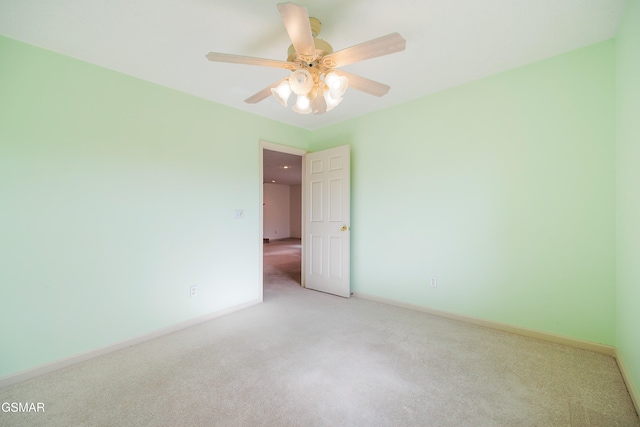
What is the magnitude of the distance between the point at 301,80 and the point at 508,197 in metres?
2.19

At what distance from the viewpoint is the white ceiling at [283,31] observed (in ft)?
5.36

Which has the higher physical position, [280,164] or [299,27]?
[280,164]

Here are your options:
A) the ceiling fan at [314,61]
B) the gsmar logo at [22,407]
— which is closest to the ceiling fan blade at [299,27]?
the ceiling fan at [314,61]

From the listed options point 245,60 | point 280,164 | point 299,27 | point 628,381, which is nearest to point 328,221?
point 245,60

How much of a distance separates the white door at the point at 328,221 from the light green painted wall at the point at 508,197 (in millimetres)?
408

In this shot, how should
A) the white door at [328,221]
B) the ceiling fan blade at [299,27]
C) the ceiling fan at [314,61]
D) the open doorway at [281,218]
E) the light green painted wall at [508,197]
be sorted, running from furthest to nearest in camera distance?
the open doorway at [281,218] → the white door at [328,221] → the light green painted wall at [508,197] → the ceiling fan at [314,61] → the ceiling fan blade at [299,27]

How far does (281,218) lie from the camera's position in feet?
36.8

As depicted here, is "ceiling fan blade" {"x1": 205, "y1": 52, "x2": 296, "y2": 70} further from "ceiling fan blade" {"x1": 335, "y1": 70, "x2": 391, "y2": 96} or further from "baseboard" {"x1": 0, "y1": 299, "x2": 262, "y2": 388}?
"baseboard" {"x1": 0, "y1": 299, "x2": 262, "y2": 388}

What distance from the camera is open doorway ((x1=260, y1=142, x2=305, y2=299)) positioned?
432 centimetres

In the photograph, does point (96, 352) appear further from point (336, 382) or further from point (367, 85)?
point (367, 85)

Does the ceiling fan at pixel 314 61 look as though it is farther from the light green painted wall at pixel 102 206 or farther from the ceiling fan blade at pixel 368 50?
the light green painted wall at pixel 102 206

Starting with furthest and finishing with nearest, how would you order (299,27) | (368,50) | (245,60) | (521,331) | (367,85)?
1. (521,331)
2. (367,85)
3. (245,60)
4. (368,50)
5. (299,27)

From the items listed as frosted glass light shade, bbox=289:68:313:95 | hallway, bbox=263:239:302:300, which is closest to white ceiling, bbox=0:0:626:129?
frosted glass light shade, bbox=289:68:313:95

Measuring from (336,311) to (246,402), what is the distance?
1.61m
